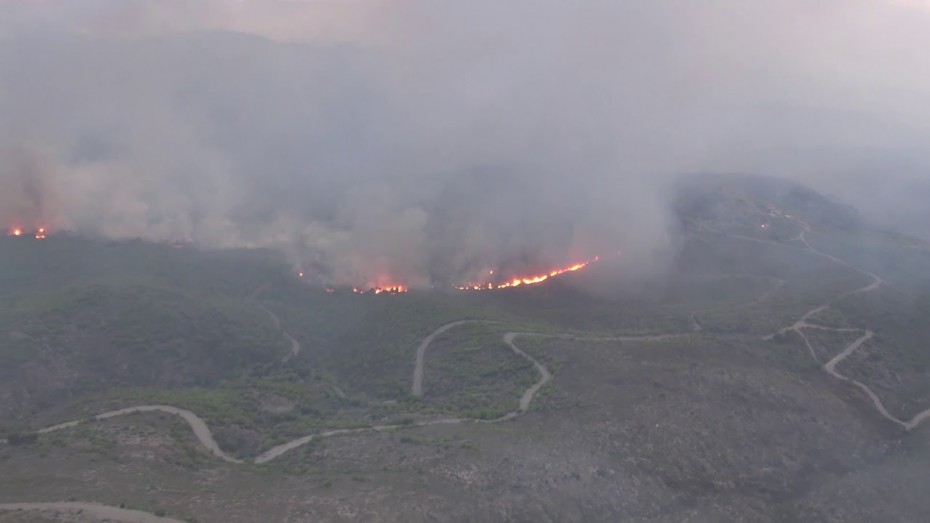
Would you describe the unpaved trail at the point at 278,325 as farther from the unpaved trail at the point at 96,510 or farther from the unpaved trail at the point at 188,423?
the unpaved trail at the point at 96,510

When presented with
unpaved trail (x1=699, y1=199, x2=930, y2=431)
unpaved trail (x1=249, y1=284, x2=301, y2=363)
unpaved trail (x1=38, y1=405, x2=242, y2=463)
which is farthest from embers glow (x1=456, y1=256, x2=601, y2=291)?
unpaved trail (x1=38, y1=405, x2=242, y2=463)

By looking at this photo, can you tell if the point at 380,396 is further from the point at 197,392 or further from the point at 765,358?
the point at 765,358

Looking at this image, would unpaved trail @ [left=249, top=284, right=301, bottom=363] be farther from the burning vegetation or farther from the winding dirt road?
the winding dirt road

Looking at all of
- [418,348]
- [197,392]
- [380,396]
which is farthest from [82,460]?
[418,348]

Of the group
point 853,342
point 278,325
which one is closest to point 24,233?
point 278,325

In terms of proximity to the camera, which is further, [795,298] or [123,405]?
[795,298]

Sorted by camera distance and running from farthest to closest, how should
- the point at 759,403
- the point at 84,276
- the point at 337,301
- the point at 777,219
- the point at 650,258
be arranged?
the point at 777,219, the point at 650,258, the point at 337,301, the point at 84,276, the point at 759,403

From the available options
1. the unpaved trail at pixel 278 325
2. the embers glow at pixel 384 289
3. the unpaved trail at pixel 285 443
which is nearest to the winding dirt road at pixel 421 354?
the unpaved trail at pixel 285 443
